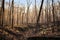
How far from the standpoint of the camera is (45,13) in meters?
19.3

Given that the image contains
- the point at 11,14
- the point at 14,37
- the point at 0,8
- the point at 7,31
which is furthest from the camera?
the point at 11,14

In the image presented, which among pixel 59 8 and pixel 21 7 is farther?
pixel 21 7

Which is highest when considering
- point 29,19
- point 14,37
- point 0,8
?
point 0,8

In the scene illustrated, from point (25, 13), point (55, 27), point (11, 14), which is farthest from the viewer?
point (25, 13)

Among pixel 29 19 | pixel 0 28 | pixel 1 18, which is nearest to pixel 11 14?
pixel 1 18

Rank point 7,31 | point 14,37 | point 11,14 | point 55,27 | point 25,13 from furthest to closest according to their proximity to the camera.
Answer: point 25,13, point 11,14, point 55,27, point 7,31, point 14,37

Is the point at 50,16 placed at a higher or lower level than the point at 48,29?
higher

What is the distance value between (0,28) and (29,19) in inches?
258

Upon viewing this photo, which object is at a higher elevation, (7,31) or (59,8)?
(59,8)

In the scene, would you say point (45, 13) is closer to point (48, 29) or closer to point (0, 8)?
point (48, 29)

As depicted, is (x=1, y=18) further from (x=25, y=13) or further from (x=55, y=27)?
(x=55, y=27)

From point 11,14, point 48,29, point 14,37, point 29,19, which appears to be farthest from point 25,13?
point 14,37

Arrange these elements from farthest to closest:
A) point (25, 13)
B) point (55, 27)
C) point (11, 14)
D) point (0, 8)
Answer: point (25, 13) → point (11, 14) → point (0, 8) → point (55, 27)

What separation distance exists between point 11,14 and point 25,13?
243 cm
